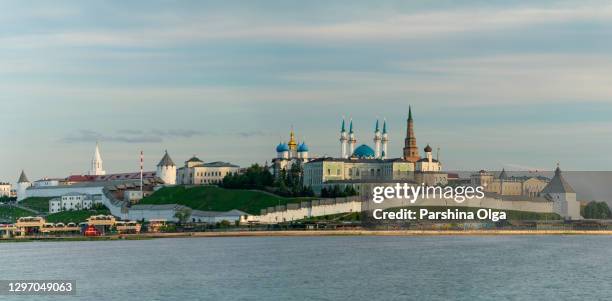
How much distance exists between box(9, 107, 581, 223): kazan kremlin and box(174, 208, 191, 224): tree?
115cm

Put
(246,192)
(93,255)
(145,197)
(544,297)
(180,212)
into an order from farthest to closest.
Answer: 1. (145,197)
2. (246,192)
3. (180,212)
4. (93,255)
5. (544,297)

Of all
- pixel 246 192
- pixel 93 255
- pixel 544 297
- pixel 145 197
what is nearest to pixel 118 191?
pixel 145 197

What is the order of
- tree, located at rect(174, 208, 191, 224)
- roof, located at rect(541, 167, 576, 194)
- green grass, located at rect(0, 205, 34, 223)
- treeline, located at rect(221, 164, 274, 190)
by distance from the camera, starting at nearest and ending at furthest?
tree, located at rect(174, 208, 191, 224) → treeline, located at rect(221, 164, 274, 190) → green grass, located at rect(0, 205, 34, 223) → roof, located at rect(541, 167, 576, 194)

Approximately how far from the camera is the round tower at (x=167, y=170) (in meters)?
169

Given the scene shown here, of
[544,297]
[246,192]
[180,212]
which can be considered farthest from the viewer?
[246,192]

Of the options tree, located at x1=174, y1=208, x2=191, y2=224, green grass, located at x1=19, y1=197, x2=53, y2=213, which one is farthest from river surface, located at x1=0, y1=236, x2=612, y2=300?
green grass, located at x1=19, y1=197, x2=53, y2=213

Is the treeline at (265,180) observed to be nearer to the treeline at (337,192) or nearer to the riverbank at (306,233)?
the treeline at (337,192)

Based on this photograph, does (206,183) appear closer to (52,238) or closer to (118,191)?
(118,191)

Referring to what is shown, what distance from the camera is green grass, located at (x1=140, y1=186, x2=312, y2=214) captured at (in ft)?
426

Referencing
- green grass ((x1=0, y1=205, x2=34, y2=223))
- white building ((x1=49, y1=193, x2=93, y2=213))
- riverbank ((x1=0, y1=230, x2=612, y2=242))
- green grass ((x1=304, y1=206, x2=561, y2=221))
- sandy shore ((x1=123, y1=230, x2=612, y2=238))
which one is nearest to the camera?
riverbank ((x1=0, y1=230, x2=612, y2=242))

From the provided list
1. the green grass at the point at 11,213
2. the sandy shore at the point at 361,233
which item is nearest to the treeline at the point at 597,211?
the sandy shore at the point at 361,233

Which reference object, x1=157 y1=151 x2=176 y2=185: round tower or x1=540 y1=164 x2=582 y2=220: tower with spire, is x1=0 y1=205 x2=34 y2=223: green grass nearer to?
x1=157 y1=151 x2=176 y2=185: round tower

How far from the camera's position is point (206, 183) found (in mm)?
165875

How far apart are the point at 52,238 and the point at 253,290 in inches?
2075
